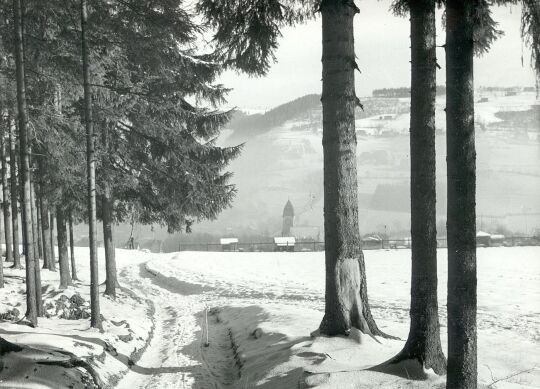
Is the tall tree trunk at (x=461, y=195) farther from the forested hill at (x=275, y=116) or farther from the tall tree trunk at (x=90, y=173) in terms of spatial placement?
the forested hill at (x=275, y=116)

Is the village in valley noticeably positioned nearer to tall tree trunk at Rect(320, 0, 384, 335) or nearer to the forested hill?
tall tree trunk at Rect(320, 0, 384, 335)

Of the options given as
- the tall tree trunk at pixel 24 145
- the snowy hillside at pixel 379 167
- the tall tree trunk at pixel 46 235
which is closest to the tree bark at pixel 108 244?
the tall tree trunk at pixel 46 235

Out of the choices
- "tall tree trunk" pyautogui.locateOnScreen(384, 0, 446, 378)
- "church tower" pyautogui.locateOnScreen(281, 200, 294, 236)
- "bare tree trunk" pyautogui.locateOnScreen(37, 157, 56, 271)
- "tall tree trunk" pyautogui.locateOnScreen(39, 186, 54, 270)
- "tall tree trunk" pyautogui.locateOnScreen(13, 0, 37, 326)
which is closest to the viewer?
"tall tree trunk" pyautogui.locateOnScreen(384, 0, 446, 378)

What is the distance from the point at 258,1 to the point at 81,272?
95.3 ft

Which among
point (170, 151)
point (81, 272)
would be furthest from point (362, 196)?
point (170, 151)

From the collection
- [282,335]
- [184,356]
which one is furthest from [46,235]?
[282,335]

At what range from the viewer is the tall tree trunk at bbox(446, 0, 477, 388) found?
202 inches

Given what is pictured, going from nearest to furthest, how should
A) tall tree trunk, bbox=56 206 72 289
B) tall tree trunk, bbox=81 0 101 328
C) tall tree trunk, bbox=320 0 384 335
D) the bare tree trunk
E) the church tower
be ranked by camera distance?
1. tall tree trunk, bbox=320 0 384 335
2. tall tree trunk, bbox=81 0 101 328
3. the bare tree trunk
4. tall tree trunk, bbox=56 206 72 289
5. the church tower

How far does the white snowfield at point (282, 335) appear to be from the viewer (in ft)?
23.7

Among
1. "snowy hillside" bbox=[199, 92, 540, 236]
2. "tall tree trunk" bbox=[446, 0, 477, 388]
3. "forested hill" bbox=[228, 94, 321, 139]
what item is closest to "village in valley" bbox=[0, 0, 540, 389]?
"tall tree trunk" bbox=[446, 0, 477, 388]

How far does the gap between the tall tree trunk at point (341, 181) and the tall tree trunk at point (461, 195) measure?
305cm

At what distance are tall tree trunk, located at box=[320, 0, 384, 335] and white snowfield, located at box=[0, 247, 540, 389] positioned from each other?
1.81 feet

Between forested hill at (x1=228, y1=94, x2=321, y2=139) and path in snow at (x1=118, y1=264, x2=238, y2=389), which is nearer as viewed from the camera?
path in snow at (x1=118, y1=264, x2=238, y2=389)

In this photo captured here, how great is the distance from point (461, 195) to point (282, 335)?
567cm
